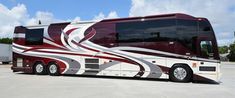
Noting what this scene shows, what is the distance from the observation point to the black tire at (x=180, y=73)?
1599 centimetres

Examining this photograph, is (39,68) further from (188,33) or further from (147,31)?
(188,33)

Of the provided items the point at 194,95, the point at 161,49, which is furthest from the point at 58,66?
the point at 194,95

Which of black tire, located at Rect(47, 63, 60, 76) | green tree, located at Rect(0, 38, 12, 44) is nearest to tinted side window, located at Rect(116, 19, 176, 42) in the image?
black tire, located at Rect(47, 63, 60, 76)

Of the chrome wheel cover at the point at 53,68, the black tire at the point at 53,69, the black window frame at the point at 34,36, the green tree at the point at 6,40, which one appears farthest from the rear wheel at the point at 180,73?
the green tree at the point at 6,40

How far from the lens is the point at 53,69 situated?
2073 cm

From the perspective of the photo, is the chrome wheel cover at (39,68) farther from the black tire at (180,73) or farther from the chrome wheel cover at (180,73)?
the chrome wheel cover at (180,73)

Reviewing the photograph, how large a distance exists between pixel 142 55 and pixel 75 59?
14.1 ft

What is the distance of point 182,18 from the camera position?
16.2 m

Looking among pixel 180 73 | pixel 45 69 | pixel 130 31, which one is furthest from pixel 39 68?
pixel 180 73

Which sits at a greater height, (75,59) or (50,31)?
(50,31)

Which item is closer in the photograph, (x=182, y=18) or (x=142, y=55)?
(x=182, y=18)

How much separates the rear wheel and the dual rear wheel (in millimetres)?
7283

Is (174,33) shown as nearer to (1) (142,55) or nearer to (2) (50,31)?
(1) (142,55)

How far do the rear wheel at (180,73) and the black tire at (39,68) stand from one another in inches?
327
